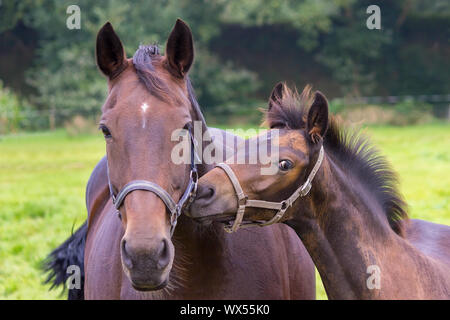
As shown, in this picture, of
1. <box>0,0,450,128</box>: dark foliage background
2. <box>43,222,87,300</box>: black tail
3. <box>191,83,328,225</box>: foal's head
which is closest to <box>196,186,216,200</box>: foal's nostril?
<box>191,83,328,225</box>: foal's head

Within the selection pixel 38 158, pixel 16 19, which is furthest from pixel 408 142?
pixel 16 19

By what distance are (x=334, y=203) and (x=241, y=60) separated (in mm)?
26172

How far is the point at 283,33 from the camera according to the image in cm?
2850

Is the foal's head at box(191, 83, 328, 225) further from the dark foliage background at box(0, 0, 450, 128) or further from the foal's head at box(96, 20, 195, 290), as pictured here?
the dark foliage background at box(0, 0, 450, 128)

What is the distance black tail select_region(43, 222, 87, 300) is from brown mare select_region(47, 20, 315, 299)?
1.29 meters

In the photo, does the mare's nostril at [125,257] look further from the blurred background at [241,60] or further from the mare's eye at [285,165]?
the blurred background at [241,60]

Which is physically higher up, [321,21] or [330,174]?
[321,21]

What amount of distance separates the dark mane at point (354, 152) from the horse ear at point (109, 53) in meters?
0.80

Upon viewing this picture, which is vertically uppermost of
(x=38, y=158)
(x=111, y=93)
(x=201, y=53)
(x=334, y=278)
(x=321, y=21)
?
(x=321, y=21)

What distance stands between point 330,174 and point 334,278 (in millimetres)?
521

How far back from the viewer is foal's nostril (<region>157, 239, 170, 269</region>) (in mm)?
2070

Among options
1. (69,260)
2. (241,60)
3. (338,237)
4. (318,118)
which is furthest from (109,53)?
(241,60)

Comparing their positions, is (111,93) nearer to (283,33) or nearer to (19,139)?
Result: (19,139)

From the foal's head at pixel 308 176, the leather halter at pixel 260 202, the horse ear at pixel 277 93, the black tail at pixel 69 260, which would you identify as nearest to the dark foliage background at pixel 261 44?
the black tail at pixel 69 260
